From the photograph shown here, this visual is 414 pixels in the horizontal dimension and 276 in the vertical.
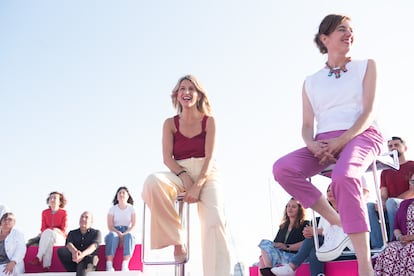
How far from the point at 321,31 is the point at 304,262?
261 cm

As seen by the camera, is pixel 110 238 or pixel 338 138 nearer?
pixel 338 138

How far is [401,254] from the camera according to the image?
3.15 m

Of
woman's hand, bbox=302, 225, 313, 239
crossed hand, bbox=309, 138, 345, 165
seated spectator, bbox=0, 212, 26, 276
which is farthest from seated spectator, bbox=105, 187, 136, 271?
crossed hand, bbox=309, 138, 345, 165

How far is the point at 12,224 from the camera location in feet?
20.1

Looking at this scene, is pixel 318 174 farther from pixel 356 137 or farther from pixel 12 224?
pixel 12 224

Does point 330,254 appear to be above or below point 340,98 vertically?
below

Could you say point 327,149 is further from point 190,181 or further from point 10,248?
point 10,248

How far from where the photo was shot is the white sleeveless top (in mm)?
2627

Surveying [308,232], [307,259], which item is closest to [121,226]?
[307,259]

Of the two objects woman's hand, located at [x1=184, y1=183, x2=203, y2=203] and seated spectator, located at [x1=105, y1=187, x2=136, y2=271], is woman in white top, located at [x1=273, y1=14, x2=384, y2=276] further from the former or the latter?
seated spectator, located at [x1=105, y1=187, x2=136, y2=271]

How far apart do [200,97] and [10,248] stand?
3954 mm

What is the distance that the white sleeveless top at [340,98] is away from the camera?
2.63 m

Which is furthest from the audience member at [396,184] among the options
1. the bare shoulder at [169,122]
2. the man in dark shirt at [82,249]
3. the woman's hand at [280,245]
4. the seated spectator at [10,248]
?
the seated spectator at [10,248]

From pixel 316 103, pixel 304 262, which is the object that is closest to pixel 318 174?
pixel 316 103
